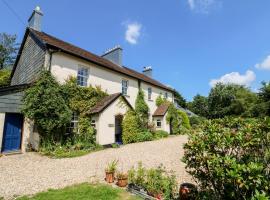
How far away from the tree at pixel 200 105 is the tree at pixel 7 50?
4587 centimetres

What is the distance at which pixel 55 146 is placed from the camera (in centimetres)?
1309

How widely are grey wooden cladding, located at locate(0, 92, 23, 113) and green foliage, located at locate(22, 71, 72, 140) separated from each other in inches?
20.5

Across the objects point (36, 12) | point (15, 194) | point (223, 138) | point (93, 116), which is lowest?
Result: point (15, 194)

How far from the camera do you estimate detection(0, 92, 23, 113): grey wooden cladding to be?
40.4 feet

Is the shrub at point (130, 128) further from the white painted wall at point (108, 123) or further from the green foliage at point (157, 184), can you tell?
the green foliage at point (157, 184)

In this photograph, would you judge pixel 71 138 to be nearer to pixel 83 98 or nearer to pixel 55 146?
pixel 55 146

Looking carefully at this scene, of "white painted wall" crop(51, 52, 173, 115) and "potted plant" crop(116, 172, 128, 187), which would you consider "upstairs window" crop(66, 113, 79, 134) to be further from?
"potted plant" crop(116, 172, 128, 187)

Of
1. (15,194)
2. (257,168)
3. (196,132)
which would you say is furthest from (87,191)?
(257,168)

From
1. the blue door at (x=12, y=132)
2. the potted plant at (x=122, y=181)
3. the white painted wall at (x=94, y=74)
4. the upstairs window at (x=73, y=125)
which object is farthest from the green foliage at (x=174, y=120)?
the potted plant at (x=122, y=181)

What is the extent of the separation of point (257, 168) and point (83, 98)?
14084 mm

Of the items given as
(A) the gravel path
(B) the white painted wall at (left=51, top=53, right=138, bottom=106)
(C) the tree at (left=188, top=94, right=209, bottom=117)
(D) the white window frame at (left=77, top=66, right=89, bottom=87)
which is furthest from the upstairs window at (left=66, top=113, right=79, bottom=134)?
(C) the tree at (left=188, top=94, right=209, bottom=117)

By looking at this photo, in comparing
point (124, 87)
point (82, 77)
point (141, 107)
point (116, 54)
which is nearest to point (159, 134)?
point (141, 107)

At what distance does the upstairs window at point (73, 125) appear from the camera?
14855 millimetres

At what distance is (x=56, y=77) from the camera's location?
14.4 meters
